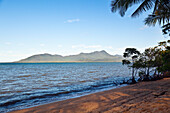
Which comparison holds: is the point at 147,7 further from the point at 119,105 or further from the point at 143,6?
the point at 119,105

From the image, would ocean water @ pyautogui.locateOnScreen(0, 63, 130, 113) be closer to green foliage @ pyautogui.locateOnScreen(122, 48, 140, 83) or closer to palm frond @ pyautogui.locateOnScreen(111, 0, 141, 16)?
green foliage @ pyautogui.locateOnScreen(122, 48, 140, 83)

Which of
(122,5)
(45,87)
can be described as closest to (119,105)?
(122,5)

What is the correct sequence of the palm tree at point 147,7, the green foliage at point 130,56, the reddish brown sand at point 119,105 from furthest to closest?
the green foliage at point 130,56
the palm tree at point 147,7
the reddish brown sand at point 119,105

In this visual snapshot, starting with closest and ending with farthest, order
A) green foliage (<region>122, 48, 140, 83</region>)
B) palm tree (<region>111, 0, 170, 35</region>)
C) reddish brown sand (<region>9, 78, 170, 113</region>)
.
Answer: reddish brown sand (<region>9, 78, 170, 113</region>) < palm tree (<region>111, 0, 170, 35</region>) < green foliage (<region>122, 48, 140, 83</region>)

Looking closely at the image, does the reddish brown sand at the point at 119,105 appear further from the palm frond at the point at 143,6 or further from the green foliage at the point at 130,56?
the green foliage at the point at 130,56

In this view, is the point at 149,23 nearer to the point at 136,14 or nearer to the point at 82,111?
the point at 136,14

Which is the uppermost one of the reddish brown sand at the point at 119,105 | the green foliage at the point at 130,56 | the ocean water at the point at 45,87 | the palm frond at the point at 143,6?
the palm frond at the point at 143,6

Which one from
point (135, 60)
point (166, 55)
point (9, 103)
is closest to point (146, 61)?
point (135, 60)

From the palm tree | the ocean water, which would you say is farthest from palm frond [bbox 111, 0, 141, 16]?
the ocean water

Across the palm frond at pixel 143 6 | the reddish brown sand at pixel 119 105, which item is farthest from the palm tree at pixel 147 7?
the reddish brown sand at pixel 119 105

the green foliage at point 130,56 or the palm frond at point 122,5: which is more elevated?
the palm frond at point 122,5

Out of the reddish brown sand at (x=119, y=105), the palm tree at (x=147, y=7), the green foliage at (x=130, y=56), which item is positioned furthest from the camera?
the green foliage at (x=130, y=56)

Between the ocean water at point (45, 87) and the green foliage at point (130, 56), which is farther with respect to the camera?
the green foliage at point (130, 56)

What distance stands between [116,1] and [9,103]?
9.74 meters
